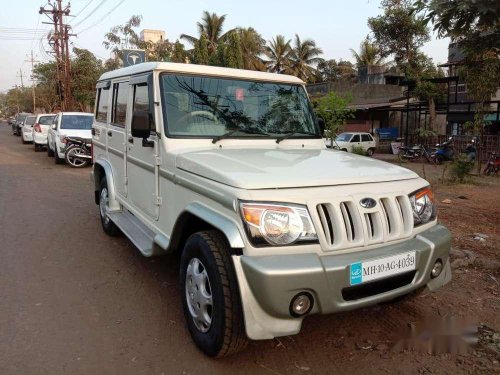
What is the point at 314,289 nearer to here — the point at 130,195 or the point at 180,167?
the point at 180,167

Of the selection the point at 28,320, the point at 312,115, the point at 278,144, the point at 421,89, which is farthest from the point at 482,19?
the point at 421,89

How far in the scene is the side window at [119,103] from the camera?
4984mm

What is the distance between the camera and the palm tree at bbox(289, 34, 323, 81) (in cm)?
4000

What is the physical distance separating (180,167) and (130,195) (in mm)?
1636

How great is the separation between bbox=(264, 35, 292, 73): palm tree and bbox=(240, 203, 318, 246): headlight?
123 feet

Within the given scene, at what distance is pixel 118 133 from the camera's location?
5.25 meters

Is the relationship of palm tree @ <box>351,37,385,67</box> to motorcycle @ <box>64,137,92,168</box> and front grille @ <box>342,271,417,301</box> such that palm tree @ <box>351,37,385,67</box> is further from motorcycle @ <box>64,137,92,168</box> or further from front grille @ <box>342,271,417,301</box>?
front grille @ <box>342,271,417,301</box>

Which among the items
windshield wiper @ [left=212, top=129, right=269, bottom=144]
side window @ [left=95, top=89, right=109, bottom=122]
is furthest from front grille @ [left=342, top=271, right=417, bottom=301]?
side window @ [left=95, top=89, right=109, bottom=122]

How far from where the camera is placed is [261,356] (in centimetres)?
311

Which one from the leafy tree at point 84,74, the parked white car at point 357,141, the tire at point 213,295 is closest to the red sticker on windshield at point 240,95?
the tire at point 213,295

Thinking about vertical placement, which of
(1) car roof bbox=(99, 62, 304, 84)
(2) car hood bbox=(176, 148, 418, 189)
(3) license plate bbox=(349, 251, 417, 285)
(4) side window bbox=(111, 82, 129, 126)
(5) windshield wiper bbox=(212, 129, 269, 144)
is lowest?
(3) license plate bbox=(349, 251, 417, 285)

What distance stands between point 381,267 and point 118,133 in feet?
11.7

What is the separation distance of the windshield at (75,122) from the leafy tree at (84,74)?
21.2 metres

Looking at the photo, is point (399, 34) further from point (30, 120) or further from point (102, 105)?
point (102, 105)
